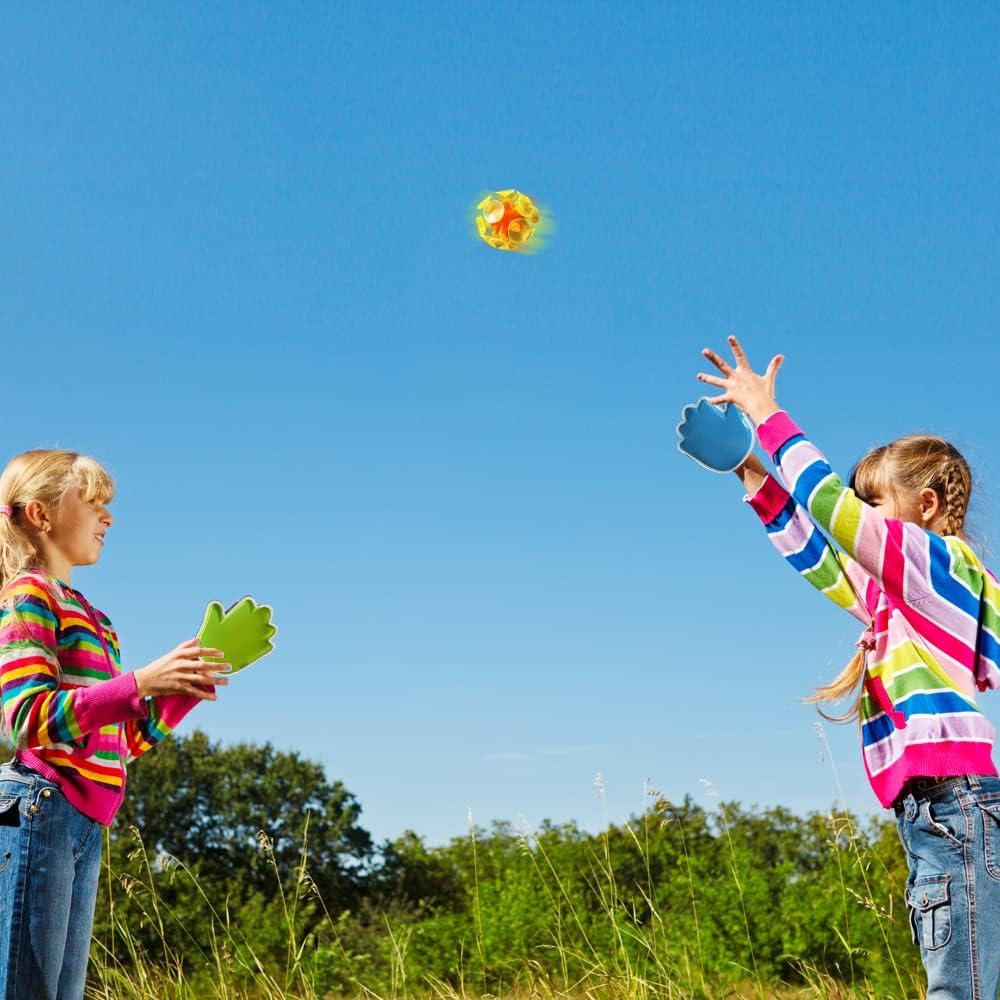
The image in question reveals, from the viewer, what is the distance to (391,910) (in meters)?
16.0

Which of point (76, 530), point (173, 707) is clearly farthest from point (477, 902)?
point (76, 530)

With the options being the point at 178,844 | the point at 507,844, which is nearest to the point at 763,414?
the point at 507,844

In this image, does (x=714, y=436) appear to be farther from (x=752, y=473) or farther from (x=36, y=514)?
(x=36, y=514)

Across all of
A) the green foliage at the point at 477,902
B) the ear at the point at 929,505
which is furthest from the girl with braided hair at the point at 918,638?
the green foliage at the point at 477,902

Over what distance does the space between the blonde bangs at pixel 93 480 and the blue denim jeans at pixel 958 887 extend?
2187mm

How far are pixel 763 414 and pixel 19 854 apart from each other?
2046 millimetres

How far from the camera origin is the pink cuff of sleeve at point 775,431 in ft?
9.01

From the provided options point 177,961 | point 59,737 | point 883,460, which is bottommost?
point 177,961

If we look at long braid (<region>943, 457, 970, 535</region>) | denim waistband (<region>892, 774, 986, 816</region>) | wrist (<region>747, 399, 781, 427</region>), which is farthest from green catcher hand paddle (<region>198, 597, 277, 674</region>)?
long braid (<region>943, 457, 970, 535</region>)

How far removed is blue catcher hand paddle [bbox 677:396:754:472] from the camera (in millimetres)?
2939

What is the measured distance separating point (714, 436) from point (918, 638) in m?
0.72

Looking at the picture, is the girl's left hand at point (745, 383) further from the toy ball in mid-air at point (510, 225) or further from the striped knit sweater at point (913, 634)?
the toy ball in mid-air at point (510, 225)

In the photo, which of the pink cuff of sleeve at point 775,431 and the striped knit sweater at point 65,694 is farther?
the pink cuff of sleeve at point 775,431

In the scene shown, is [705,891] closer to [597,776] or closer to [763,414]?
[597,776]
